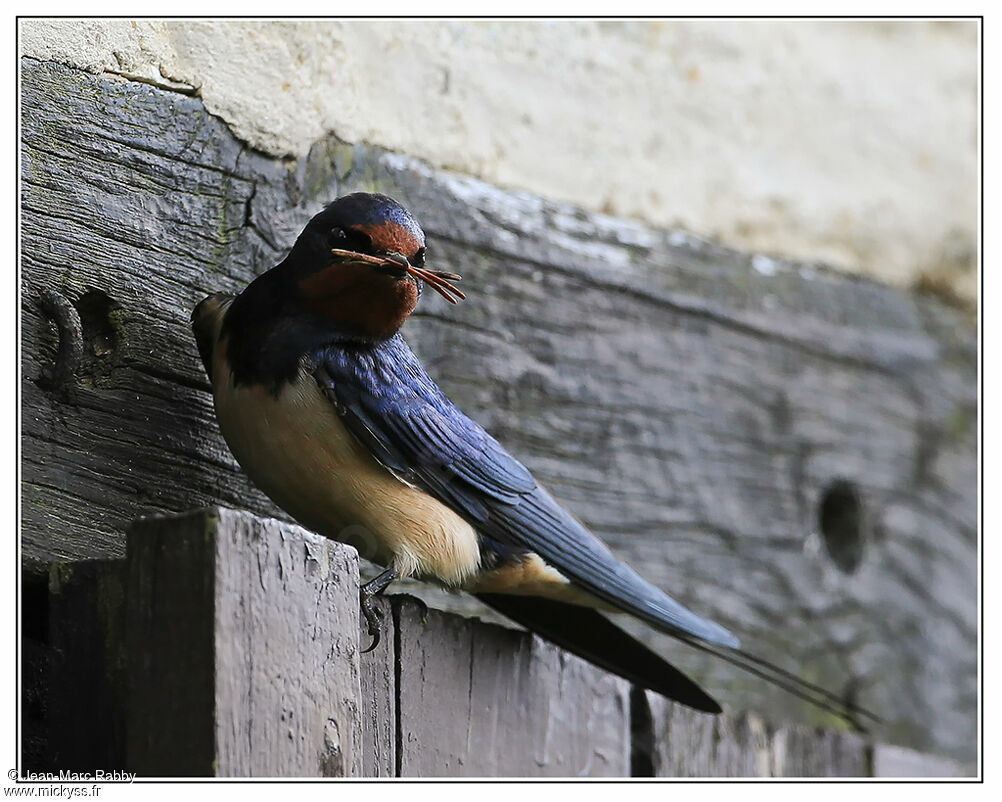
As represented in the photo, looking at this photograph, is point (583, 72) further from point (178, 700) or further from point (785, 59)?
point (178, 700)

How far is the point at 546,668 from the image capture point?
6.75 ft

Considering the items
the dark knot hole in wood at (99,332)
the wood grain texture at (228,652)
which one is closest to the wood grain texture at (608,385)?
the dark knot hole in wood at (99,332)

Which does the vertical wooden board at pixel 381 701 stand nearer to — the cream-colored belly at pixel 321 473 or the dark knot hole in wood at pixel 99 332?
the cream-colored belly at pixel 321 473

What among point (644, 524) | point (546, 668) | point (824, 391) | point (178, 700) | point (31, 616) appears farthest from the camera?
point (824, 391)

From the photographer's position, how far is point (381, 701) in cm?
167

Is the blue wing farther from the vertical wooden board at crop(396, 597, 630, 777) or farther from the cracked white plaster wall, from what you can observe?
the cracked white plaster wall

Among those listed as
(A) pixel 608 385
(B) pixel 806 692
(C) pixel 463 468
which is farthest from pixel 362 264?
(B) pixel 806 692

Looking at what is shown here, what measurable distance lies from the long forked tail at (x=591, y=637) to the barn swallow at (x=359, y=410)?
0.20 metres

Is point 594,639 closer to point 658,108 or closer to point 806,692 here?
point 806,692

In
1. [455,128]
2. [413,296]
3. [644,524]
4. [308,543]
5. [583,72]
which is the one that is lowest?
[308,543]

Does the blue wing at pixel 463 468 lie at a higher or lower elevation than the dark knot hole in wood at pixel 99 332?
lower

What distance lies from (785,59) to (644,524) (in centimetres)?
101

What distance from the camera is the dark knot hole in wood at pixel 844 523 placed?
9.02 feet

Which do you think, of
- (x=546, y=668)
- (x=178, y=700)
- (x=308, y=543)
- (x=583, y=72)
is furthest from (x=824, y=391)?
(x=178, y=700)
